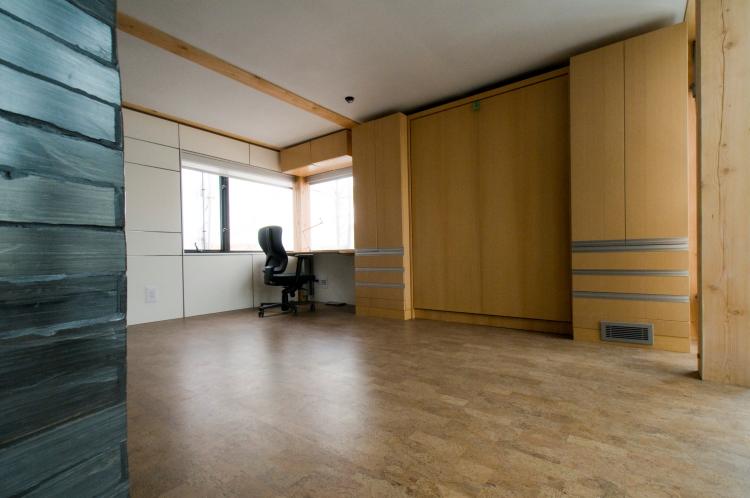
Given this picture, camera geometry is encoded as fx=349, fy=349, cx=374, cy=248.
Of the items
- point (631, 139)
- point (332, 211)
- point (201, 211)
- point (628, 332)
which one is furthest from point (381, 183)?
point (628, 332)

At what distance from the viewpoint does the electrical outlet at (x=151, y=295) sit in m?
4.30

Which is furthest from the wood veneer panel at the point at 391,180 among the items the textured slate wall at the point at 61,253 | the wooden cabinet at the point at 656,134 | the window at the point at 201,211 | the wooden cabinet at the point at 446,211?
the textured slate wall at the point at 61,253

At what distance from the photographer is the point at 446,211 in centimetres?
414

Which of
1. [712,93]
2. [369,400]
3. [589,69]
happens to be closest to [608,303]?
[712,93]

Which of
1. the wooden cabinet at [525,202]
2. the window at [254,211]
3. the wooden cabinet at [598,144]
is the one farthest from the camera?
the window at [254,211]

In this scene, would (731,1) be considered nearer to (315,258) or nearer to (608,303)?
(608,303)

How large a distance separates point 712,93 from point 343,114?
3.59 metres

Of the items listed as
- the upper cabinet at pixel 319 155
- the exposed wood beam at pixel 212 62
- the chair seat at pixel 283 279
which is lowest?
the chair seat at pixel 283 279

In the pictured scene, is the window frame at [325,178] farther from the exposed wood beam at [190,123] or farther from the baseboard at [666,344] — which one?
the baseboard at [666,344]

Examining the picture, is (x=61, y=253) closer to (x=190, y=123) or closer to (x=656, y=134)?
(x=656, y=134)

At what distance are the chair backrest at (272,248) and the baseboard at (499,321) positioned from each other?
2013 millimetres

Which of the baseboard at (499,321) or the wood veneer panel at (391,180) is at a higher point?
the wood veneer panel at (391,180)

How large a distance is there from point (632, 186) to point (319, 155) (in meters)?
4.04

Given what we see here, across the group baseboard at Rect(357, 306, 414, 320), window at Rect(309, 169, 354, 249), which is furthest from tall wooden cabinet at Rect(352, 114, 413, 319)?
window at Rect(309, 169, 354, 249)
